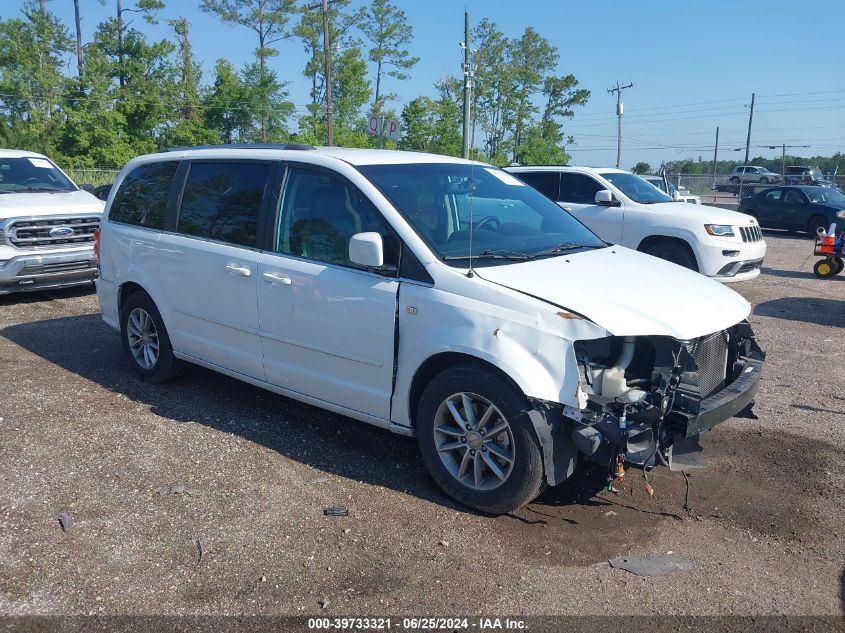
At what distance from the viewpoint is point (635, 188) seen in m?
12.1

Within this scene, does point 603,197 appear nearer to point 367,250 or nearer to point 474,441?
point 367,250

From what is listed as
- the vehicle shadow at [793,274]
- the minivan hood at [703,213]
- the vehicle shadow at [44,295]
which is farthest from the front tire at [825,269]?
the vehicle shadow at [44,295]

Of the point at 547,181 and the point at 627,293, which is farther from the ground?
the point at 547,181

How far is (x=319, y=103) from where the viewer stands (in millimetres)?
43062

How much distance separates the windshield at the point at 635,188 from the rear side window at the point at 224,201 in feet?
25.9

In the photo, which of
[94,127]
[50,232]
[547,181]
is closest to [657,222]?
[547,181]

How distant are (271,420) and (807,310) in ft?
26.3

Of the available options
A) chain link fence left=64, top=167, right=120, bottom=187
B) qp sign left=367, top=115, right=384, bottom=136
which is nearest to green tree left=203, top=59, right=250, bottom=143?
chain link fence left=64, top=167, right=120, bottom=187

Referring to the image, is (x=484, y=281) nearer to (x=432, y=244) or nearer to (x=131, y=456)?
(x=432, y=244)

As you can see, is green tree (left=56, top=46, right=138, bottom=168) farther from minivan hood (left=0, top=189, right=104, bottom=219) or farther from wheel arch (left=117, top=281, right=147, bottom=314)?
wheel arch (left=117, top=281, right=147, bottom=314)

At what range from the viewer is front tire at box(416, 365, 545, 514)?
12.4ft

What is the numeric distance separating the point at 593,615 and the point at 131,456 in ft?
10.3

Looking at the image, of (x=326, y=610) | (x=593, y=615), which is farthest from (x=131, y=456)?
(x=593, y=615)

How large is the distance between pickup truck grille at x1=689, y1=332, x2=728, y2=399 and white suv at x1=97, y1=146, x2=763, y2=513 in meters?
0.02
